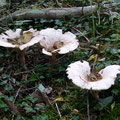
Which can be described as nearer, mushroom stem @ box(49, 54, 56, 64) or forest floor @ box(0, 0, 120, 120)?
forest floor @ box(0, 0, 120, 120)

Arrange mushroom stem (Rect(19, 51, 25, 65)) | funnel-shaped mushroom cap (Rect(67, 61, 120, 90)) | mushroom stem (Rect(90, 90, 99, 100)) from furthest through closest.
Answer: mushroom stem (Rect(19, 51, 25, 65)) < mushroom stem (Rect(90, 90, 99, 100)) < funnel-shaped mushroom cap (Rect(67, 61, 120, 90))

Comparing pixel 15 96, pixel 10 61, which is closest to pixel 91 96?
→ pixel 15 96

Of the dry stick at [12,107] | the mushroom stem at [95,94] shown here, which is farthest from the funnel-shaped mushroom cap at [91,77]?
the dry stick at [12,107]

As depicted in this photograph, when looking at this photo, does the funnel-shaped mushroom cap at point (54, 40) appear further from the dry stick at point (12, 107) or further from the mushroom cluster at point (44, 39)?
the dry stick at point (12, 107)

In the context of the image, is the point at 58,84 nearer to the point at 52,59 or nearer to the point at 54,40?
the point at 52,59

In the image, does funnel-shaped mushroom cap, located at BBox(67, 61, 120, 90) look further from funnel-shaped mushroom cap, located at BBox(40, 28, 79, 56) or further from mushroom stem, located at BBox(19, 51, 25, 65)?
mushroom stem, located at BBox(19, 51, 25, 65)

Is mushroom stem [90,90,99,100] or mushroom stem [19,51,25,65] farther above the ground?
mushroom stem [19,51,25,65]

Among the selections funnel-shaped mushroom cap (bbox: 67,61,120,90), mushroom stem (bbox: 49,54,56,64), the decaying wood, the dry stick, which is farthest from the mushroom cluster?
the decaying wood

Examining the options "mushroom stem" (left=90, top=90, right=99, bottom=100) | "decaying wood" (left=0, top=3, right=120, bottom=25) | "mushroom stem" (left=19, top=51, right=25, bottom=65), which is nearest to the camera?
"mushroom stem" (left=90, top=90, right=99, bottom=100)

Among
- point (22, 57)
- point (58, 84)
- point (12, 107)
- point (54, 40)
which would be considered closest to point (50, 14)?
point (54, 40)
